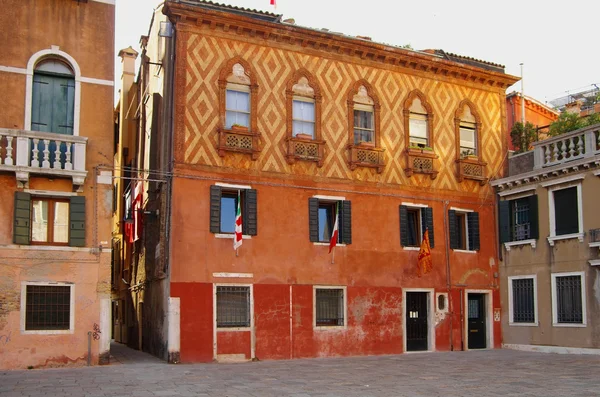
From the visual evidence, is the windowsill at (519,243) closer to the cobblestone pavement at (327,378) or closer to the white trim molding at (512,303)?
the white trim molding at (512,303)

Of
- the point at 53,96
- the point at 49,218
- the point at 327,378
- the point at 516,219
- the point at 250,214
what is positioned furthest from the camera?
the point at 516,219

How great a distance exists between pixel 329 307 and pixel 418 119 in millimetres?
7838

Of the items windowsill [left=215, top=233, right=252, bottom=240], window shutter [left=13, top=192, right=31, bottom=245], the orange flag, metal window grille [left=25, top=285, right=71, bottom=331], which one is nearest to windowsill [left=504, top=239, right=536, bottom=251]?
the orange flag

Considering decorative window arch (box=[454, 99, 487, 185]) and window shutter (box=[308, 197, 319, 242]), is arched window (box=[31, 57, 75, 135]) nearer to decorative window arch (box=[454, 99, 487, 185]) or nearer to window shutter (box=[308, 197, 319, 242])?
window shutter (box=[308, 197, 319, 242])

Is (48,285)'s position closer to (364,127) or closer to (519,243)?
(364,127)

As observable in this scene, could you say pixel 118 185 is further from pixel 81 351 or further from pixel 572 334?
pixel 572 334

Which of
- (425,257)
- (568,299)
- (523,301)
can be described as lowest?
(523,301)

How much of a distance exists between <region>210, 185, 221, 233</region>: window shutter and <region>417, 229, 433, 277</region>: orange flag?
715 cm

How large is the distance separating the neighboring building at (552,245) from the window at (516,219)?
4 centimetres

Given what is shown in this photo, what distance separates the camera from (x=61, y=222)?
19859 mm

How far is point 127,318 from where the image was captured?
1136 inches

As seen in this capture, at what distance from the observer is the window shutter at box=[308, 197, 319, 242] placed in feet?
76.5

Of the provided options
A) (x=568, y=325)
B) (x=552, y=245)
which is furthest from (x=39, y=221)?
(x=568, y=325)

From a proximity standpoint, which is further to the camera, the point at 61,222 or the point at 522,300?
the point at 522,300
